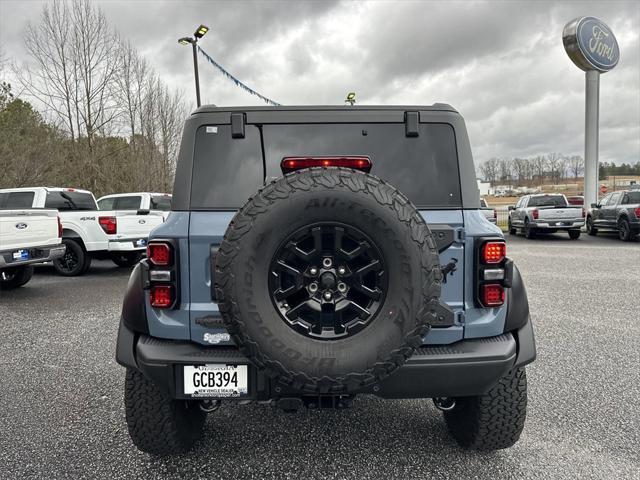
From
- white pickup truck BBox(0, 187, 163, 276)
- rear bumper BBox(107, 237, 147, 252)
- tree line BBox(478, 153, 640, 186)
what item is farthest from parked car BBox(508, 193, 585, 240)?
tree line BBox(478, 153, 640, 186)

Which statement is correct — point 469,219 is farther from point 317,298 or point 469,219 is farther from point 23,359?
point 23,359

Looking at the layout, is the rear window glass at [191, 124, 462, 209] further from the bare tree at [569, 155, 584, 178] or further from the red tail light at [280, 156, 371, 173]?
the bare tree at [569, 155, 584, 178]

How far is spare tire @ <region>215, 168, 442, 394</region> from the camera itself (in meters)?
1.82

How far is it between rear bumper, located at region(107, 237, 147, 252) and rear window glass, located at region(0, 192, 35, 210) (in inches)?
65.0

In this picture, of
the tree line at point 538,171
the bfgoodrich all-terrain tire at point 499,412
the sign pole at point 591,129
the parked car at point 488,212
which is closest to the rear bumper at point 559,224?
the parked car at point 488,212

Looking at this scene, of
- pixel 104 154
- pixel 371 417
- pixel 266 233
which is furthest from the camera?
pixel 104 154

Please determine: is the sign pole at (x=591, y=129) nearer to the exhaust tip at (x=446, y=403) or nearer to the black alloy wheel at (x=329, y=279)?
the exhaust tip at (x=446, y=403)

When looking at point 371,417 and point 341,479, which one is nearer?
point 341,479

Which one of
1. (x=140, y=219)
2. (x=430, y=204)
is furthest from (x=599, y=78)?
(x=430, y=204)

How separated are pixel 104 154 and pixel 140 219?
13.6 meters

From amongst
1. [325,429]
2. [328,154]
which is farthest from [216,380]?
[328,154]

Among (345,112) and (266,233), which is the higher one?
(345,112)

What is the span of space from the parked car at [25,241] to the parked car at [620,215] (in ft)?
52.8

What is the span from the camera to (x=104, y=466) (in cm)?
243
